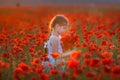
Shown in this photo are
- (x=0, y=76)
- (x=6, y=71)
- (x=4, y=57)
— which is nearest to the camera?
(x=0, y=76)

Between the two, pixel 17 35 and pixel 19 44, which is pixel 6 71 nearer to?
pixel 19 44

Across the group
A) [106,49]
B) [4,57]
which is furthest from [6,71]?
[106,49]

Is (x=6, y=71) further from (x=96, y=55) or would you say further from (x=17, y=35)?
(x=17, y=35)

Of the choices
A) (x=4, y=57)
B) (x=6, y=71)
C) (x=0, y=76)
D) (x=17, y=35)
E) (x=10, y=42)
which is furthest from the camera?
(x=17, y=35)

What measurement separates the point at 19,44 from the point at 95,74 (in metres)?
1.98

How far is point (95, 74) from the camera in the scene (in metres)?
3.90

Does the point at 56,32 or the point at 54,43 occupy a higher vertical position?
the point at 56,32

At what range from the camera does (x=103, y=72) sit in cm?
386

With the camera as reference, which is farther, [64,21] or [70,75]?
[64,21]

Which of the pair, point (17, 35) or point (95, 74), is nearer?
point (95, 74)

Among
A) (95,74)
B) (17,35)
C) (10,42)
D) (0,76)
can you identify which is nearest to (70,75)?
(95,74)

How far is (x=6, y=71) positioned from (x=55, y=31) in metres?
1.08

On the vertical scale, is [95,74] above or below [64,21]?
below

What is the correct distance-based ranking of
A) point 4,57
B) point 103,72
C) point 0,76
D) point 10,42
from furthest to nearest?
1. point 10,42
2. point 4,57
3. point 0,76
4. point 103,72
